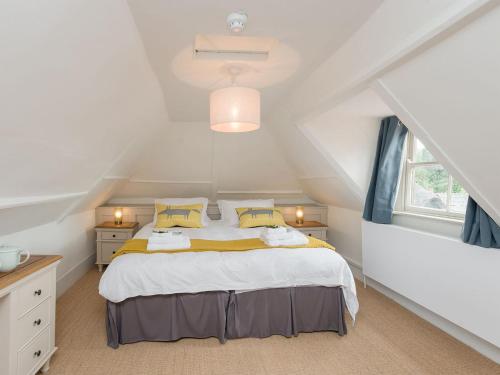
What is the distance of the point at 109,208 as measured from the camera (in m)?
4.67

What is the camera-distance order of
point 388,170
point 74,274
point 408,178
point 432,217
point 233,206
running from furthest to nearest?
point 233,206
point 74,274
point 408,178
point 388,170
point 432,217

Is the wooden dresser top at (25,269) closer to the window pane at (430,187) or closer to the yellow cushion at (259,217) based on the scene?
the yellow cushion at (259,217)

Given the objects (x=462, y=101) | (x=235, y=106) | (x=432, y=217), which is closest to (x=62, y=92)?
(x=235, y=106)

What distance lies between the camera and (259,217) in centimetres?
405

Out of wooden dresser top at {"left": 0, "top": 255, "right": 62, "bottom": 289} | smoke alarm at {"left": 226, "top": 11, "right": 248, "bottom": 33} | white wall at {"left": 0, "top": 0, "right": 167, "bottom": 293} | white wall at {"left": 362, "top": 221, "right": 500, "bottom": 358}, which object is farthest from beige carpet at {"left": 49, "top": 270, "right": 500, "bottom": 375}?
smoke alarm at {"left": 226, "top": 11, "right": 248, "bottom": 33}

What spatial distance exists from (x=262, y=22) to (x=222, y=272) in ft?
5.85

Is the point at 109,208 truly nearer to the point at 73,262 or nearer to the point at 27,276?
the point at 73,262

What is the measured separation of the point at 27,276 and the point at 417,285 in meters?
2.97

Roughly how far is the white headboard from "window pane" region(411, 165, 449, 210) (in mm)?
1783

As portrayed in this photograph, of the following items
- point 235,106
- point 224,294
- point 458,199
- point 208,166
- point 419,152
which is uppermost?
point 235,106

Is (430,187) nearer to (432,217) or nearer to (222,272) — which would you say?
(432,217)

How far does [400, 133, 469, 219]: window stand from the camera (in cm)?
293

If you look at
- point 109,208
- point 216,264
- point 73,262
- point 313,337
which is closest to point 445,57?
point 216,264

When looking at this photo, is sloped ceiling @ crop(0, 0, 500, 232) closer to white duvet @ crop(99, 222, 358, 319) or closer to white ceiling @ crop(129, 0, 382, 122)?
white ceiling @ crop(129, 0, 382, 122)
